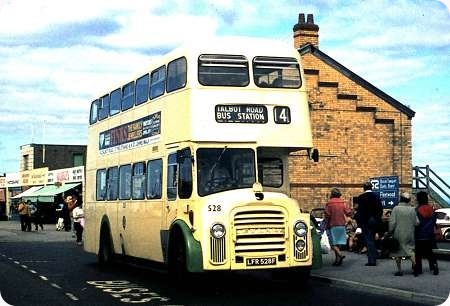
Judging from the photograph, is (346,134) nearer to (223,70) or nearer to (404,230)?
(404,230)

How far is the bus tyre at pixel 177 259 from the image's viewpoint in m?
12.9

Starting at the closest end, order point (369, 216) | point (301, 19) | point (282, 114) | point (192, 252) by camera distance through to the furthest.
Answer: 1. point (192, 252)
2. point (282, 114)
3. point (369, 216)
4. point (301, 19)

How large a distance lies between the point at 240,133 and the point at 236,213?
1560 mm

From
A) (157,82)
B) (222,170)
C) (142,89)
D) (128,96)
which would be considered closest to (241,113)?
(222,170)

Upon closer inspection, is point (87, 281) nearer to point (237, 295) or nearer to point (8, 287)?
point (8, 287)

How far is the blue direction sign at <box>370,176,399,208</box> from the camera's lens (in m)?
20.6

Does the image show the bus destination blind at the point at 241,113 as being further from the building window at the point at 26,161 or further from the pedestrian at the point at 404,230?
the building window at the point at 26,161

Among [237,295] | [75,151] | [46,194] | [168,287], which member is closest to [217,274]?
[168,287]

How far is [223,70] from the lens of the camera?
13.6 m

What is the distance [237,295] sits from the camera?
12742mm

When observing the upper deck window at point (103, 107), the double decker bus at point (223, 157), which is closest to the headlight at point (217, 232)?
the double decker bus at point (223, 157)

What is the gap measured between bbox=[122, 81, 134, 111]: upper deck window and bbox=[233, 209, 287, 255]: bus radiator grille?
17.8ft

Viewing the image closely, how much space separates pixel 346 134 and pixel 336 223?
13.3 metres

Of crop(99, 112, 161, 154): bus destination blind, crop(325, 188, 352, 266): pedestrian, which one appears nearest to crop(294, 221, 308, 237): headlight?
crop(99, 112, 161, 154): bus destination blind
